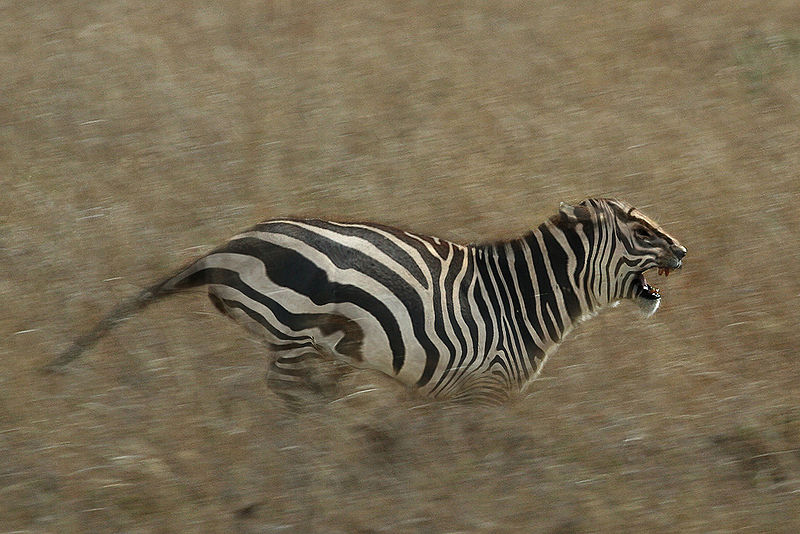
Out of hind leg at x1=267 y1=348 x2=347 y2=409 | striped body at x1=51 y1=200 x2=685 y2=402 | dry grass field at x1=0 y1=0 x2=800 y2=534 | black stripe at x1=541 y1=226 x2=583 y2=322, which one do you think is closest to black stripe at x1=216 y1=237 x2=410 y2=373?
striped body at x1=51 y1=200 x2=685 y2=402

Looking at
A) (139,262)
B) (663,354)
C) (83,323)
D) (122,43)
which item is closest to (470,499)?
(663,354)

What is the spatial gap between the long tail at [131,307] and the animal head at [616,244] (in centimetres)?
192

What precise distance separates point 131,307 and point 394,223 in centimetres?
226

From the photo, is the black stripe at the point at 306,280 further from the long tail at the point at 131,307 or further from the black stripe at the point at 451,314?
the black stripe at the point at 451,314

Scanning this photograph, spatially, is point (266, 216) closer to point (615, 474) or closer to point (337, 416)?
point (337, 416)

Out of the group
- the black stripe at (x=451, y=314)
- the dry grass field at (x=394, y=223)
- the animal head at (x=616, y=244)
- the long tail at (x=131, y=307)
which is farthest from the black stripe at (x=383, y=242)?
the animal head at (x=616, y=244)

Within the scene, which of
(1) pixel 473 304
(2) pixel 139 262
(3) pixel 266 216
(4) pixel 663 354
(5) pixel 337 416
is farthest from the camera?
(3) pixel 266 216

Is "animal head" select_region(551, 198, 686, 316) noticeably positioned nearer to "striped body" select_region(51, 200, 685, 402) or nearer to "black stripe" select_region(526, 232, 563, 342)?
"striped body" select_region(51, 200, 685, 402)

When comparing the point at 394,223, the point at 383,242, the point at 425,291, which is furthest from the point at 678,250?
the point at 394,223

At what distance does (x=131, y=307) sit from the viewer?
4.77m

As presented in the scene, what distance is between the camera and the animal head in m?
5.16

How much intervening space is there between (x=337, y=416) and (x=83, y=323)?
156 cm

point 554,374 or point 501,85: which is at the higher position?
point 501,85

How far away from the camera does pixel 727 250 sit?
262 inches
